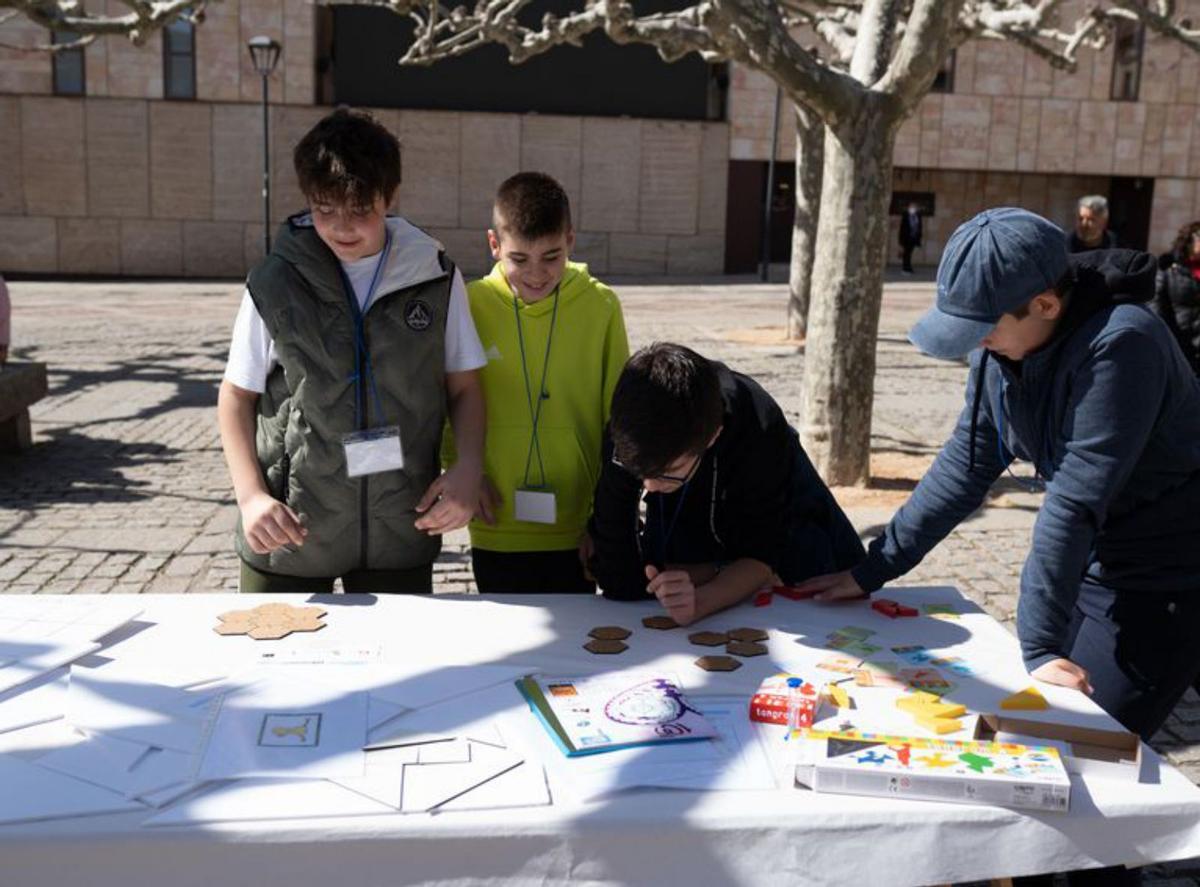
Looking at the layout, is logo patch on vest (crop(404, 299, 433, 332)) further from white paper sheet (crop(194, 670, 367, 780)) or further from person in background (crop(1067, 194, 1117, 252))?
person in background (crop(1067, 194, 1117, 252))

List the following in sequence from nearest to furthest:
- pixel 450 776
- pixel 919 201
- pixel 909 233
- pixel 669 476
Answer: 1. pixel 450 776
2. pixel 669 476
3. pixel 909 233
4. pixel 919 201

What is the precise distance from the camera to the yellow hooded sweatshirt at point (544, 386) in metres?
3.30

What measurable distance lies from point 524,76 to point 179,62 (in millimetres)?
7119

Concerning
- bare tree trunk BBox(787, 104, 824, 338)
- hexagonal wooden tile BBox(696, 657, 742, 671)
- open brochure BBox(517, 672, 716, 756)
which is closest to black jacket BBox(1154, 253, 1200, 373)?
bare tree trunk BBox(787, 104, 824, 338)

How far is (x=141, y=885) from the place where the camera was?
6.06ft

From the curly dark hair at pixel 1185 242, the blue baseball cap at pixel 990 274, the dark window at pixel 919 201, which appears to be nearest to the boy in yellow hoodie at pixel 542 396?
the blue baseball cap at pixel 990 274

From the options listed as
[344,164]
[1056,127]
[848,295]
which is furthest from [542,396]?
[1056,127]

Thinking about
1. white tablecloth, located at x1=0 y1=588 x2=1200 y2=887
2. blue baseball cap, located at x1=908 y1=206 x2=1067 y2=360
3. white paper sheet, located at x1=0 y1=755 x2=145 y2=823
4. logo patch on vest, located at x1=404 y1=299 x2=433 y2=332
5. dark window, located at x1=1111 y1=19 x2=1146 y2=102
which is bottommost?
white tablecloth, located at x1=0 y1=588 x2=1200 y2=887

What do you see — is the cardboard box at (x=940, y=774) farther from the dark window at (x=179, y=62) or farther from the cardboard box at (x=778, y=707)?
the dark window at (x=179, y=62)

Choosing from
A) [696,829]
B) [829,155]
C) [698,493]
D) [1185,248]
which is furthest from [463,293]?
[1185,248]

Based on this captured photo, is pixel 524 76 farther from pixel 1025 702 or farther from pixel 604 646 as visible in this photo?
pixel 1025 702

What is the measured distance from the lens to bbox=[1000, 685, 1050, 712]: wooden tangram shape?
2389 millimetres

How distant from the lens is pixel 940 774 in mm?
2004

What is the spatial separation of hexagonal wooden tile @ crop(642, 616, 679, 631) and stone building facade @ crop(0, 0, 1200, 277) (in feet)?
78.6
